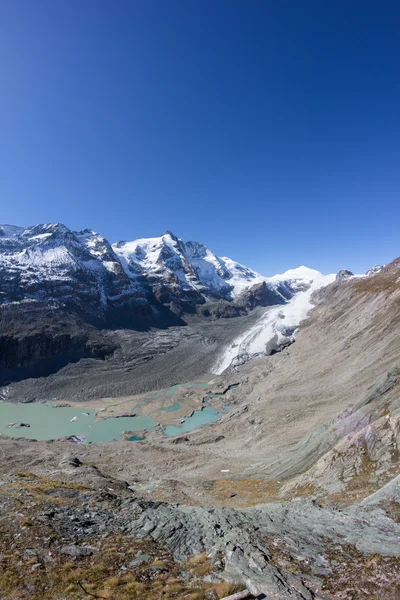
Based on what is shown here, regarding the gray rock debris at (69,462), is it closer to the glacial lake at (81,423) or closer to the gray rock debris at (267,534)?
the gray rock debris at (267,534)

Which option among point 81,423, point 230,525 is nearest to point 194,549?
point 230,525

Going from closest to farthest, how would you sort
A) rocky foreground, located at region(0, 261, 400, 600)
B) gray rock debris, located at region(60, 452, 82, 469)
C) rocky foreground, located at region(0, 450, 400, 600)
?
rocky foreground, located at region(0, 450, 400, 600)
rocky foreground, located at region(0, 261, 400, 600)
gray rock debris, located at region(60, 452, 82, 469)

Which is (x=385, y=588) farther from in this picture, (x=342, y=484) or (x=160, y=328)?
(x=160, y=328)

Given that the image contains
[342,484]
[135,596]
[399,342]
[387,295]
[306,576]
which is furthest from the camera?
[387,295]

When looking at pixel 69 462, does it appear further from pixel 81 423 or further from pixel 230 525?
pixel 81 423

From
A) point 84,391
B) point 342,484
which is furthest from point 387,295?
point 84,391

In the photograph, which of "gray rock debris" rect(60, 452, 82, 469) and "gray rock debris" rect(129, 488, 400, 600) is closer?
"gray rock debris" rect(129, 488, 400, 600)

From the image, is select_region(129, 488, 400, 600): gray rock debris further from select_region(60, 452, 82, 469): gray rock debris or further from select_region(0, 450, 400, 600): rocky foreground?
select_region(60, 452, 82, 469): gray rock debris

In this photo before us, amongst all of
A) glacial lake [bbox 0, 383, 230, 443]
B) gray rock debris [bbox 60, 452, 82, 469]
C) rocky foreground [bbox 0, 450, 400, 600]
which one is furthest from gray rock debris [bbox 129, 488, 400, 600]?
glacial lake [bbox 0, 383, 230, 443]
